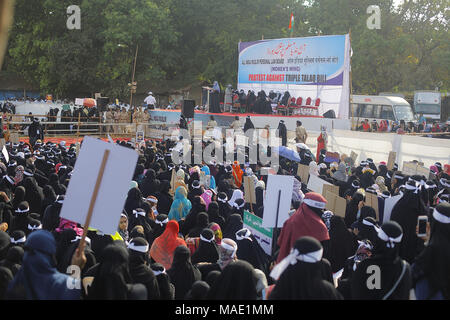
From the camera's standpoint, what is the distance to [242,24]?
105ft

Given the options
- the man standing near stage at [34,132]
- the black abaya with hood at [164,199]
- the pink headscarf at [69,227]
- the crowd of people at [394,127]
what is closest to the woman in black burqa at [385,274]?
the pink headscarf at [69,227]

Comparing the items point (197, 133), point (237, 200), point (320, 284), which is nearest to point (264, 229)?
point (237, 200)

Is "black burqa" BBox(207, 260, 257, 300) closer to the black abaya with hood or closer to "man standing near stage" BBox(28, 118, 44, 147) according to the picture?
the black abaya with hood

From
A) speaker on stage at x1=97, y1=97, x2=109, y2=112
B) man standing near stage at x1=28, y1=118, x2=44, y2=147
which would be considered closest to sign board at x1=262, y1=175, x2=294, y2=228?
man standing near stage at x1=28, y1=118, x2=44, y2=147

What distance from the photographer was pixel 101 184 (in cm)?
Answer: 326

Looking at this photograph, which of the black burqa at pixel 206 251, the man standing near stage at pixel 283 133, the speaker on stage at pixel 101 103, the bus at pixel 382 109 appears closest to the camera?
the black burqa at pixel 206 251

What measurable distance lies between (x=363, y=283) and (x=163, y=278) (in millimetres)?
1419

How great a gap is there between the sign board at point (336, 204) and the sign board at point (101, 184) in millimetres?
3597

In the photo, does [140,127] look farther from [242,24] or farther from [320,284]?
[320,284]

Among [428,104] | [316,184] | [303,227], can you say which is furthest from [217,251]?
Result: [428,104]

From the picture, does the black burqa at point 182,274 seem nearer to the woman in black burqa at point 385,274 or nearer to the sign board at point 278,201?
the sign board at point 278,201

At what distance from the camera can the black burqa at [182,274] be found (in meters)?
3.86

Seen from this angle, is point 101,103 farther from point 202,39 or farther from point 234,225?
point 234,225

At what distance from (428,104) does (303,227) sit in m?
27.7
